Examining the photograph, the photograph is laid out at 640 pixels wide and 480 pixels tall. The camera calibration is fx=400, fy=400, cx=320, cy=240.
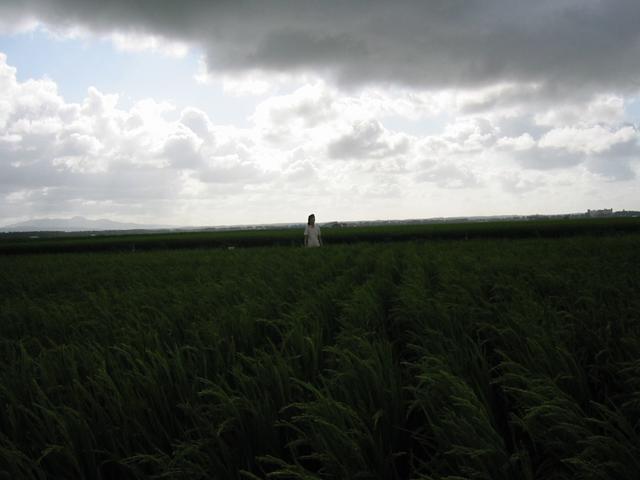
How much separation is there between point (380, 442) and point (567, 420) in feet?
2.29

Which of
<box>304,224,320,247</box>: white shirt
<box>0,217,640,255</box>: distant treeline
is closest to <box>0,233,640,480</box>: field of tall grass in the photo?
<box>304,224,320,247</box>: white shirt

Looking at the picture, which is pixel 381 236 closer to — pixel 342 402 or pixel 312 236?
pixel 312 236

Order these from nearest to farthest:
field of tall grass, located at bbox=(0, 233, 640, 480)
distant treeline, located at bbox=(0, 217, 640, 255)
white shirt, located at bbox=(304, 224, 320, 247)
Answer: field of tall grass, located at bbox=(0, 233, 640, 480)
white shirt, located at bbox=(304, 224, 320, 247)
distant treeline, located at bbox=(0, 217, 640, 255)

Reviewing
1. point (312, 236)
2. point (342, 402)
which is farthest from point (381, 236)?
point (342, 402)

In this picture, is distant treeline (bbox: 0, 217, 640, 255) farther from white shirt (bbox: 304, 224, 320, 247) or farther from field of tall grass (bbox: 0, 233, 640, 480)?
field of tall grass (bbox: 0, 233, 640, 480)

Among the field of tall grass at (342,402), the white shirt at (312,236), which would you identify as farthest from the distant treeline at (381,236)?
the field of tall grass at (342,402)

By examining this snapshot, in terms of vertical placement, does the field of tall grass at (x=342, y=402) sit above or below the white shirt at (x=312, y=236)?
below

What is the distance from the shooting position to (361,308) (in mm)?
3197

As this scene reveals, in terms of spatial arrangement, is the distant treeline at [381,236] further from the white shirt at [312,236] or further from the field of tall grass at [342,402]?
the field of tall grass at [342,402]

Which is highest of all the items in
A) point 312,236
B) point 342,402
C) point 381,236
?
point 312,236

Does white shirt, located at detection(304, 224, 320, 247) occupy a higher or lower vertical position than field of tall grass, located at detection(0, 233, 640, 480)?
higher

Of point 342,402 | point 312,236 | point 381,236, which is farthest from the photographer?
point 381,236

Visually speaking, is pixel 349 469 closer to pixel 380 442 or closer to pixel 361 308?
A: pixel 380 442

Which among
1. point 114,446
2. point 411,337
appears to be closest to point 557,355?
point 411,337
